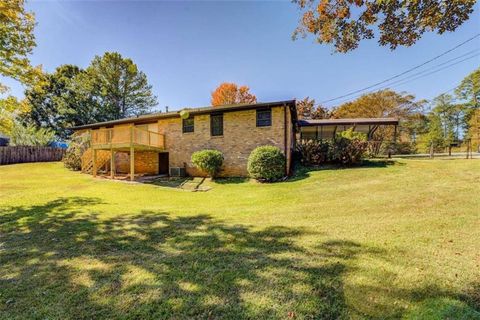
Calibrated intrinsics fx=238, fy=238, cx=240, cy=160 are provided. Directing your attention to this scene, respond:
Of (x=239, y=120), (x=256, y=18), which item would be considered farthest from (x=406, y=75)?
(x=256, y=18)

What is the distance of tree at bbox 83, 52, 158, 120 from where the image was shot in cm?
3189

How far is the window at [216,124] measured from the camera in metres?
15.3

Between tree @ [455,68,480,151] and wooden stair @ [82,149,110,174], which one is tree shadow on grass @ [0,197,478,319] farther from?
tree @ [455,68,480,151]

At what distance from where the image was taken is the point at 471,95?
3431 centimetres

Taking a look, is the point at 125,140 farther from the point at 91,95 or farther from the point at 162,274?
the point at 91,95

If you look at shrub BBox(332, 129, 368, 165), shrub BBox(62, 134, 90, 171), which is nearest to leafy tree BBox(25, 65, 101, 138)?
shrub BBox(62, 134, 90, 171)

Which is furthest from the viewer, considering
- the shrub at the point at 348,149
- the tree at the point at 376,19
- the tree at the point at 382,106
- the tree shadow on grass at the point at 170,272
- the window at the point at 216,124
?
the tree at the point at 382,106

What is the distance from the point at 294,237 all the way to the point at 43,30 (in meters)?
10.8

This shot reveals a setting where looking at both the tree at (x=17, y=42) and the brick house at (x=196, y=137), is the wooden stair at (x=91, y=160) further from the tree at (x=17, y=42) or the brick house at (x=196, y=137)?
the tree at (x=17, y=42)

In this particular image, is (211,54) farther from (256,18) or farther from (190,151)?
(190,151)

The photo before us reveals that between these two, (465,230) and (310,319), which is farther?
(465,230)

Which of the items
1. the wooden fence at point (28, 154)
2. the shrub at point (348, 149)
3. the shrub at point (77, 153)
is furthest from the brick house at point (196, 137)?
the wooden fence at point (28, 154)

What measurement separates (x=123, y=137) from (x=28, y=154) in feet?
56.3

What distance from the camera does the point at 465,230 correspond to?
14.9 ft
